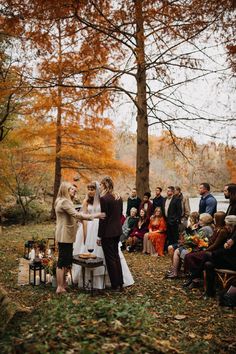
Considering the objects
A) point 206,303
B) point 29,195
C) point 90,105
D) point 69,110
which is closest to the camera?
point 206,303

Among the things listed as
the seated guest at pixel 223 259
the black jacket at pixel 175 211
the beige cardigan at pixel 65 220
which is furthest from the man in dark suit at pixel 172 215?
the beige cardigan at pixel 65 220

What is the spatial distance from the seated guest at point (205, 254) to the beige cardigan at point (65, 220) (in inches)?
86.7

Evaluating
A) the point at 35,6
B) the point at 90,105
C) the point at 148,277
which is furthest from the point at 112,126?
the point at 148,277

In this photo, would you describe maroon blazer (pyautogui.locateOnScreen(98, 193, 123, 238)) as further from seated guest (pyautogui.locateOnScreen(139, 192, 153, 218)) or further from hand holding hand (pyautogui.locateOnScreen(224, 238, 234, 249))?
seated guest (pyautogui.locateOnScreen(139, 192, 153, 218))

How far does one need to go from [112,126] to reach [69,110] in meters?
2.27

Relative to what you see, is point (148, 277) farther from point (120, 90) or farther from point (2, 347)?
point (120, 90)

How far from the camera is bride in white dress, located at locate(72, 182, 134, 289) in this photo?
21.0 ft

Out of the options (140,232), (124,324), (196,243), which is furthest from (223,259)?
(140,232)

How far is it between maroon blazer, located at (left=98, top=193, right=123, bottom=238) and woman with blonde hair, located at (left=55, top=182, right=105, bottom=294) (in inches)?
17.5

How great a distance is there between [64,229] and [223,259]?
2.72 m

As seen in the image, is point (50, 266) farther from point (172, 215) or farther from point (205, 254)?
point (172, 215)

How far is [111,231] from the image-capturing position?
6223 mm

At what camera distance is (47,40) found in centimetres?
905

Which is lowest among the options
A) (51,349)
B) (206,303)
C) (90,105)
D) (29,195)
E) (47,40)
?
(206,303)
